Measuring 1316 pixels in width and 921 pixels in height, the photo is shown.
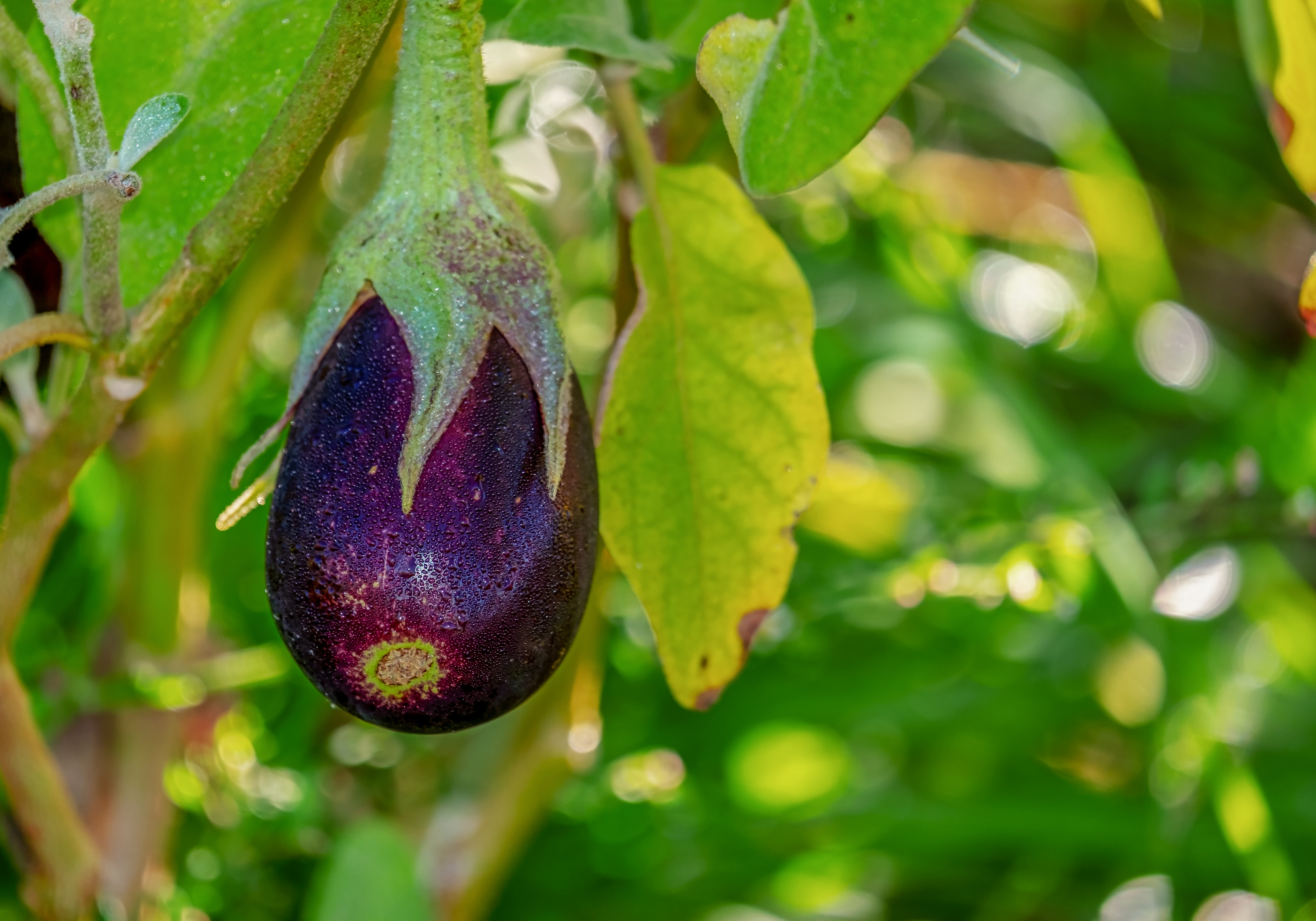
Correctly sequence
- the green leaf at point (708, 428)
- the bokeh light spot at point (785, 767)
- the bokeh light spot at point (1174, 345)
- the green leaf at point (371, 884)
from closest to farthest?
the green leaf at point (708, 428) < the green leaf at point (371, 884) < the bokeh light spot at point (785, 767) < the bokeh light spot at point (1174, 345)

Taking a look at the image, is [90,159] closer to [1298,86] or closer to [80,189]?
[80,189]

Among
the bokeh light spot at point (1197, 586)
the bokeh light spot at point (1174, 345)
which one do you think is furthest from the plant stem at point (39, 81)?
the bokeh light spot at point (1174, 345)

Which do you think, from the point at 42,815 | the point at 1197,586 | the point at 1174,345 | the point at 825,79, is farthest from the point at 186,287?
the point at 1174,345

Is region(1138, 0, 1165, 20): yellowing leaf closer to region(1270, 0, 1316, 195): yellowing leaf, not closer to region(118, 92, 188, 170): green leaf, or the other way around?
region(1270, 0, 1316, 195): yellowing leaf

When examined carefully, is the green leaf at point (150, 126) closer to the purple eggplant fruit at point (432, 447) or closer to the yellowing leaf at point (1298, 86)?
the purple eggplant fruit at point (432, 447)

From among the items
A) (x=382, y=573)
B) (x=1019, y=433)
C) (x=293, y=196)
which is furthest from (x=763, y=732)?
(x=382, y=573)
